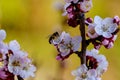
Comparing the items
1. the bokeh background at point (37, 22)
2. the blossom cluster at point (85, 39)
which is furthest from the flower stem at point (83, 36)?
the bokeh background at point (37, 22)

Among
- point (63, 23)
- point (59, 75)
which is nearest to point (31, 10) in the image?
point (59, 75)

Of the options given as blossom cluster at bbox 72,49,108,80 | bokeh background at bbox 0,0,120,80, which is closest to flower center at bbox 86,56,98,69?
blossom cluster at bbox 72,49,108,80

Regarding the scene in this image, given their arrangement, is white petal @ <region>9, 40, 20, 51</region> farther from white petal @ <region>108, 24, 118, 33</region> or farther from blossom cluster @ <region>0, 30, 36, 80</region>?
white petal @ <region>108, 24, 118, 33</region>

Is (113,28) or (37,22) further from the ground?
(37,22)

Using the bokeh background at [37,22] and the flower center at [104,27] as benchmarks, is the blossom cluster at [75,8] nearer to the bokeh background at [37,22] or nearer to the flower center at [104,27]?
the flower center at [104,27]

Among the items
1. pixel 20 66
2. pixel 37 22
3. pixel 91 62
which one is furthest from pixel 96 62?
pixel 37 22

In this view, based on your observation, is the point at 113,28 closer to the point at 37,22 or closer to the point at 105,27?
the point at 105,27
